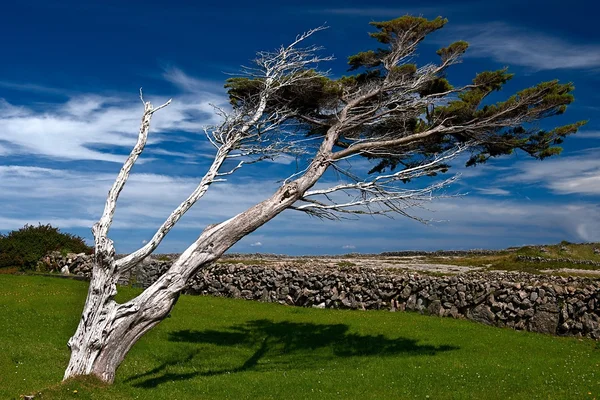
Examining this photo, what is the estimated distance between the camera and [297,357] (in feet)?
54.1

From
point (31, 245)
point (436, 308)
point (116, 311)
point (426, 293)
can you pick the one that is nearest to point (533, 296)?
point (436, 308)

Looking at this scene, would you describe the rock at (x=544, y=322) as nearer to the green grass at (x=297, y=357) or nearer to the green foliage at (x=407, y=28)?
the green grass at (x=297, y=357)

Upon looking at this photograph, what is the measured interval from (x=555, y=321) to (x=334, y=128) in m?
11.5

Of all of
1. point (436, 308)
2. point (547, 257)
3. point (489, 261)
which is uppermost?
point (547, 257)

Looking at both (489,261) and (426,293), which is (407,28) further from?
(489,261)

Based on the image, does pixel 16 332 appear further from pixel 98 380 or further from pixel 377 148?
pixel 377 148

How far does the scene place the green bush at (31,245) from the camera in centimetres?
3575

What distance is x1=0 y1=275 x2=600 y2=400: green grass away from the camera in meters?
11.9

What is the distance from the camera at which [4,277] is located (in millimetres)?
29266

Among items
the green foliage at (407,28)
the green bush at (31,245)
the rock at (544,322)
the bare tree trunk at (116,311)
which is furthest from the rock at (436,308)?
the green bush at (31,245)

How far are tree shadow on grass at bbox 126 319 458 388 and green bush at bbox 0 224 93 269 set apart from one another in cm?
2150

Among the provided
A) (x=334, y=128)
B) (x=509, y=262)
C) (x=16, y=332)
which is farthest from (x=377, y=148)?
(x=509, y=262)

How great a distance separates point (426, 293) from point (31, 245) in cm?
2578

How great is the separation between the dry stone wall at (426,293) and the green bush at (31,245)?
27.7ft
